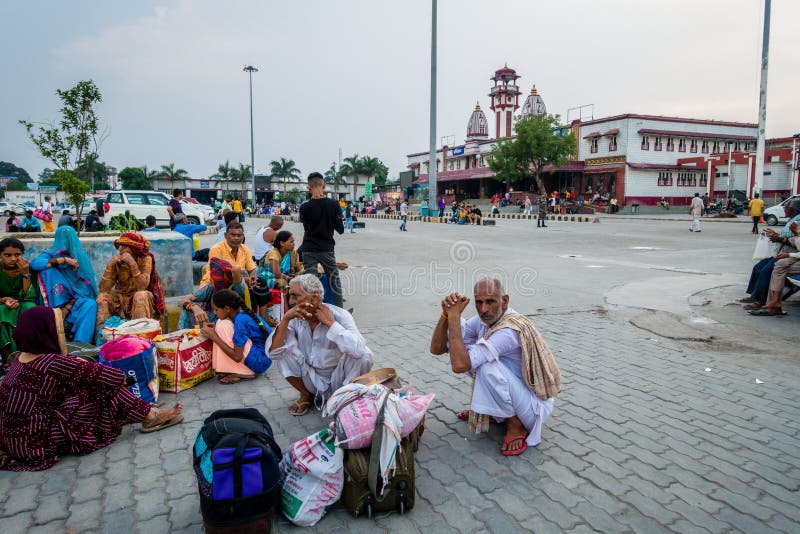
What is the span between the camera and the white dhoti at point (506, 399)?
3170mm

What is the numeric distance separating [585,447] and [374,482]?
5.05ft

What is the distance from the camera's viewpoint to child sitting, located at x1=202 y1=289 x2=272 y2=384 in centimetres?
456

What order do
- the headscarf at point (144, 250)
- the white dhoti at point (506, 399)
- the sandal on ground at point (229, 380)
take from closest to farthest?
1. the white dhoti at point (506, 399)
2. the sandal on ground at point (229, 380)
3. the headscarf at point (144, 250)

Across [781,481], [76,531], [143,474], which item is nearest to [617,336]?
[781,481]

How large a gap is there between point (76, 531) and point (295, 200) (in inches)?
2629

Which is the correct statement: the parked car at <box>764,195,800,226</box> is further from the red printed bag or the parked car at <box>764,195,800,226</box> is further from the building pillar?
the red printed bag

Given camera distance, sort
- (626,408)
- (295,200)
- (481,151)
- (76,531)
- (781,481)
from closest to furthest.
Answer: (76,531) → (781,481) → (626,408) → (481,151) → (295,200)

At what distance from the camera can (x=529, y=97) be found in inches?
2391

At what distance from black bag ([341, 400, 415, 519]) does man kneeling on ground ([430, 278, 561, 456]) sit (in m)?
0.72

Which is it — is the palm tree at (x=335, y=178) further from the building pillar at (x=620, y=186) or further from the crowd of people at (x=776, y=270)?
the crowd of people at (x=776, y=270)

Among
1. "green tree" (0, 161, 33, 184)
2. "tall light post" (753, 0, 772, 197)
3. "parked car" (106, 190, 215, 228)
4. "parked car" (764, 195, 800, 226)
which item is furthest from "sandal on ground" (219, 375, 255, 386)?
"green tree" (0, 161, 33, 184)

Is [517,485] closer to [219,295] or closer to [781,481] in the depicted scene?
[781,481]

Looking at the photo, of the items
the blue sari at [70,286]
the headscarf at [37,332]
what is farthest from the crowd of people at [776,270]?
the blue sari at [70,286]

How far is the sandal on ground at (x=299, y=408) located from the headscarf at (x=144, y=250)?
86.4 inches
